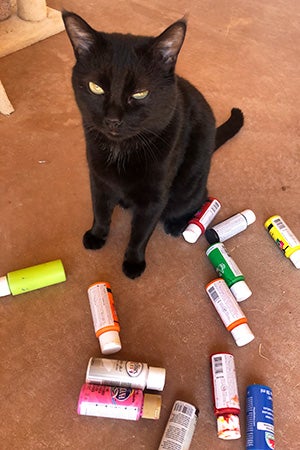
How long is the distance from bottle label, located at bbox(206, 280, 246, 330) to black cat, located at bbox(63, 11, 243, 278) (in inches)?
9.2

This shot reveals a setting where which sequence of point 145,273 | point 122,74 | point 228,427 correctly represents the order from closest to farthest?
point 122,74 → point 228,427 → point 145,273

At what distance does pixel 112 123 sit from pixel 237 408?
743 millimetres

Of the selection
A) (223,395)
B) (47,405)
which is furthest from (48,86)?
(223,395)

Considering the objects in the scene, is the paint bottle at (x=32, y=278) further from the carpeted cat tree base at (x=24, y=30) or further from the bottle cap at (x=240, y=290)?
the carpeted cat tree base at (x=24, y=30)

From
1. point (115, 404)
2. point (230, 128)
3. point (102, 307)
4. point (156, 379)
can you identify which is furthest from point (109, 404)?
point (230, 128)

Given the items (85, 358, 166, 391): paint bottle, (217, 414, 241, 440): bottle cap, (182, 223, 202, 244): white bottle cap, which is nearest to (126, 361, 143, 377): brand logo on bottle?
(85, 358, 166, 391): paint bottle

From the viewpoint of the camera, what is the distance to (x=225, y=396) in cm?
104

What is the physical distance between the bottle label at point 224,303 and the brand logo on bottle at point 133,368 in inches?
10.9

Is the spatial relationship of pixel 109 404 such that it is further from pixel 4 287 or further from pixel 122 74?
pixel 122 74

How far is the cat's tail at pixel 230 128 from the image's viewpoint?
1.56 metres

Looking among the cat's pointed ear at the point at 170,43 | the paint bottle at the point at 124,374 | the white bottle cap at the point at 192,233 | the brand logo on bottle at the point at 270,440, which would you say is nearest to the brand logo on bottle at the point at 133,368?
the paint bottle at the point at 124,374

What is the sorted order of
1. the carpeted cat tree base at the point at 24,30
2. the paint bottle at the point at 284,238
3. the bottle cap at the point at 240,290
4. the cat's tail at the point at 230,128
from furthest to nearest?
the carpeted cat tree base at the point at 24,30, the cat's tail at the point at 230,128, the paint bottle at the point at 284,238, the bottle cap at the point at 240,290

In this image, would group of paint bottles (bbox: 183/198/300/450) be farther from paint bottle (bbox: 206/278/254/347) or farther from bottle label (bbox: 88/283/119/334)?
bottle label (bbox: 88/283/119/334)

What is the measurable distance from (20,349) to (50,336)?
84mm
